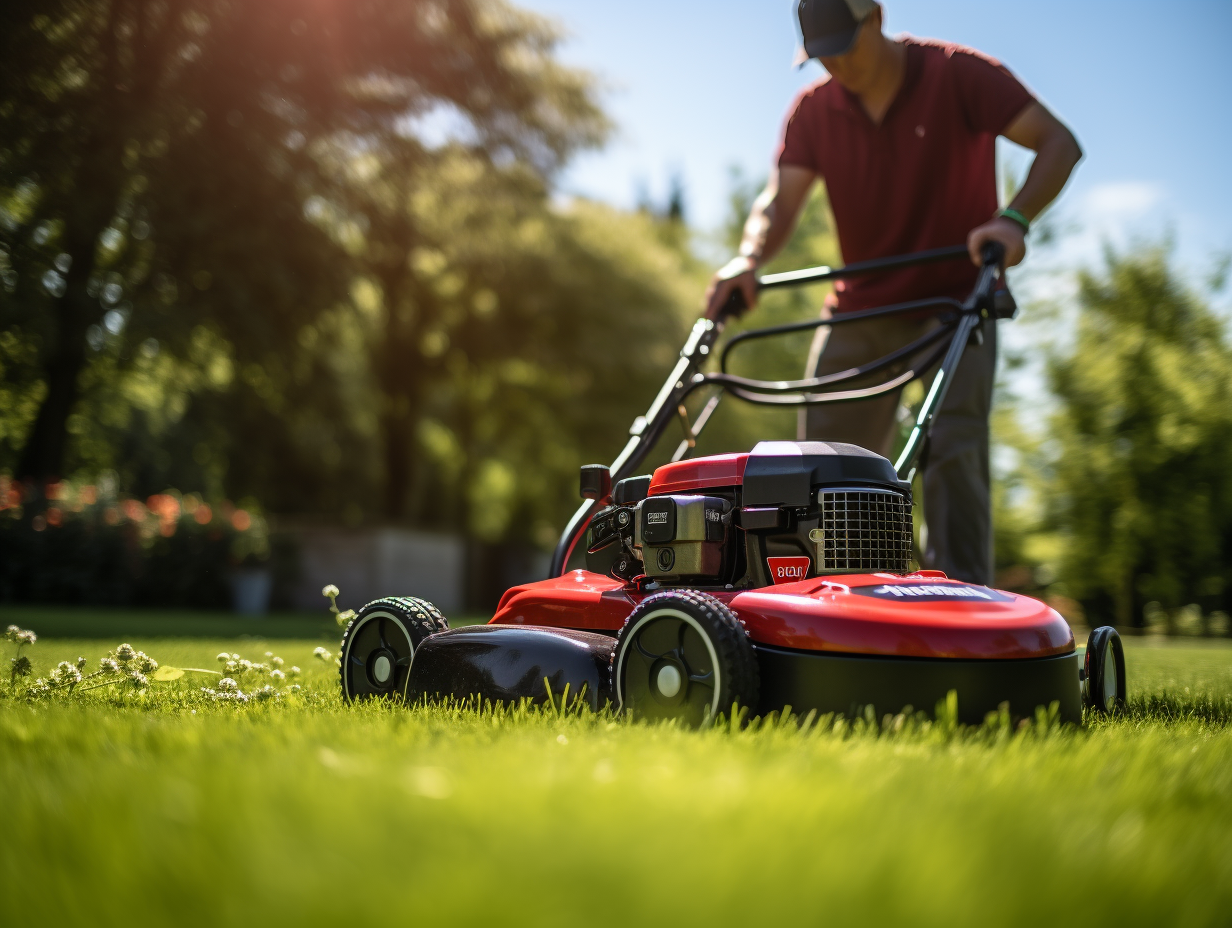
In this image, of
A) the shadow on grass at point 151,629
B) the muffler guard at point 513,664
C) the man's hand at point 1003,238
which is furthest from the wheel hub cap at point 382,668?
the shadow on grass at point 151,629

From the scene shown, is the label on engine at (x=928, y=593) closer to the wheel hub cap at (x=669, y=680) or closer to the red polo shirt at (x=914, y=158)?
the wheel hub cap at (x=669, y=680)

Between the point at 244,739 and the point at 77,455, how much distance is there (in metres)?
19.3

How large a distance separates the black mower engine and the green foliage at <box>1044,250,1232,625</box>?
13660mm

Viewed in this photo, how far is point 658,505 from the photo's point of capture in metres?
2.62

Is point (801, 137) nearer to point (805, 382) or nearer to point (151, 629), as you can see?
point (805, 382)

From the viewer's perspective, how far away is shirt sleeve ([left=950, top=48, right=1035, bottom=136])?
3.47 meters

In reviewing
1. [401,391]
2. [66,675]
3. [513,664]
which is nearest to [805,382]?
[513,664]

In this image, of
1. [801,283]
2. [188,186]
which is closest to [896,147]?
[801,283]

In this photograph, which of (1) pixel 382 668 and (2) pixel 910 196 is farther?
(2) pixel 910 196

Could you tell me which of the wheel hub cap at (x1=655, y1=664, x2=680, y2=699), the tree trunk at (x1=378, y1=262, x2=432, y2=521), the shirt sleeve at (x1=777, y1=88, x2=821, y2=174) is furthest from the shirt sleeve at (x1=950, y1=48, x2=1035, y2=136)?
the tree trunk at (x1=378, y1=262, x2=432, y2=521)

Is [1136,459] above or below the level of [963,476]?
above

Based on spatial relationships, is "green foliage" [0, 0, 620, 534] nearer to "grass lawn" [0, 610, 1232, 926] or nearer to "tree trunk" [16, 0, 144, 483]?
"tree trunk" [16, 0, 144, 483]

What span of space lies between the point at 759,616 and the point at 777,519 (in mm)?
310

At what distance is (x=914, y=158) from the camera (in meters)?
3.71
